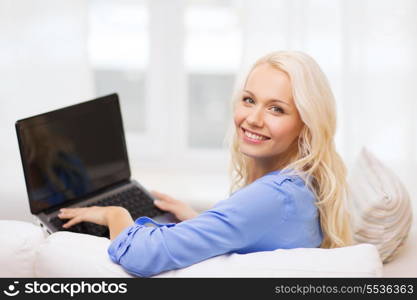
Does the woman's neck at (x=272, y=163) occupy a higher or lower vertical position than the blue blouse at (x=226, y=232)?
higher

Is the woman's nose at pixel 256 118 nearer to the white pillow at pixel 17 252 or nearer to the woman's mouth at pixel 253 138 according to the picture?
the woman's mouth at pixel 253 138

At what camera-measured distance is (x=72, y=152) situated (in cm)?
202

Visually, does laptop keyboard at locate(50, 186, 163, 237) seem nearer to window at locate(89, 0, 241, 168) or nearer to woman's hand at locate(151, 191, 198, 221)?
woman's hand at locate(151, 191, 198, 221)

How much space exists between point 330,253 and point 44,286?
563mm

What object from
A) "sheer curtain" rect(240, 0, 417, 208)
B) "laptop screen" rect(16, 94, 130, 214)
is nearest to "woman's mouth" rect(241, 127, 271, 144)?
"laptop screen" rect(16, 94, 130, 214)

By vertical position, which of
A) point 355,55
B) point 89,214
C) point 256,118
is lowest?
point 89,214

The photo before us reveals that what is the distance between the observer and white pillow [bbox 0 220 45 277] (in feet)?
5.04

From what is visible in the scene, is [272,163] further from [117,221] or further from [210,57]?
[210,57]

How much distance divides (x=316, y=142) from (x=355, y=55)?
1.42m

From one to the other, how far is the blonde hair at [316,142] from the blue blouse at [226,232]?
8cm

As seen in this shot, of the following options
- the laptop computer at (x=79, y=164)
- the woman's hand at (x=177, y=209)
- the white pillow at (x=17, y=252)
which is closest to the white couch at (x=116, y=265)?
the white pillow at (x=17, y=252)

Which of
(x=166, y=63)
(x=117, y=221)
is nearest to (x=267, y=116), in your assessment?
(x=117, y=221)

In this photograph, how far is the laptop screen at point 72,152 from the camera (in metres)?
1.89

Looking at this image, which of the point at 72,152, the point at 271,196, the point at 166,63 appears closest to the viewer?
the point at 271,196
